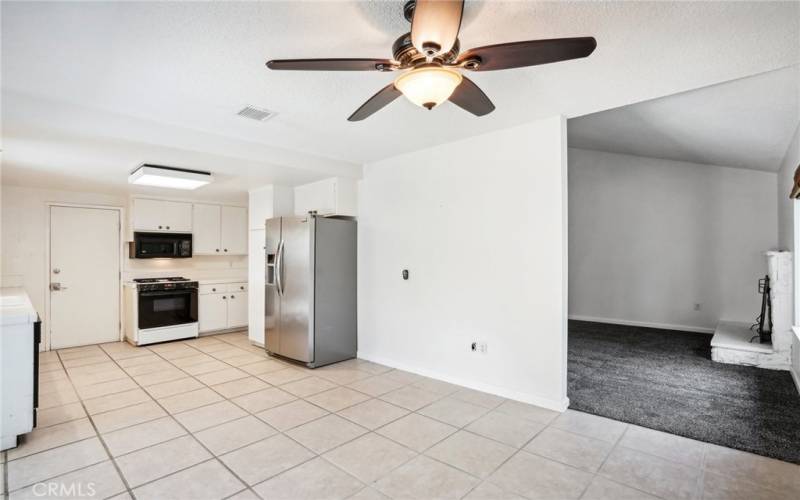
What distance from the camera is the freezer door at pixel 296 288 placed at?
449 cm

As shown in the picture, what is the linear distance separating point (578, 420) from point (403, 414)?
136cm

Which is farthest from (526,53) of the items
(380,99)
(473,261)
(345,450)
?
(345,450)

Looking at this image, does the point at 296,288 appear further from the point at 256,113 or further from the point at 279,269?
the point at 256,113

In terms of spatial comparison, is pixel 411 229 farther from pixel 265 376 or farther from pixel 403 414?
pixel 265 376

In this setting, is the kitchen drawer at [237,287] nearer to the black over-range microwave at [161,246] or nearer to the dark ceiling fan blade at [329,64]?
the black over-range microwave at [161,246]

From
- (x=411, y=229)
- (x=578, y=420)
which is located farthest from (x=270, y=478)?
(x=411, y=229)

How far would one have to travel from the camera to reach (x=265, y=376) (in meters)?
4.22

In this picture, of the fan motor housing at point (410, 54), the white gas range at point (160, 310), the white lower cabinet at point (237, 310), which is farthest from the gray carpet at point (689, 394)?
the white gas range at point (160, 310)

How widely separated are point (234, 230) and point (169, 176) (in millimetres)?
2716

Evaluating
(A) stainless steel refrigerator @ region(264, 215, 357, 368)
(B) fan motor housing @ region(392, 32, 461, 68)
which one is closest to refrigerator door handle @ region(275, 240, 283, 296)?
(A) stainless steel refrigerator @ region(264, 215, 357, 368)

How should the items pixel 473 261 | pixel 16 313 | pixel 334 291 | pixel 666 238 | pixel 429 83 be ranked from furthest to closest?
1. pixel 666 238
2. pixel 334 291
3. pixel 473 261
4. pixel 16 313
5. pixel 429 83

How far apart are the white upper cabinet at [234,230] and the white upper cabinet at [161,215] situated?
55cm

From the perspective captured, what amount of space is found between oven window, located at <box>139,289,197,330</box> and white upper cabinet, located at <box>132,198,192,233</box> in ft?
3.18

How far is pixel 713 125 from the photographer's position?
4113 mm
